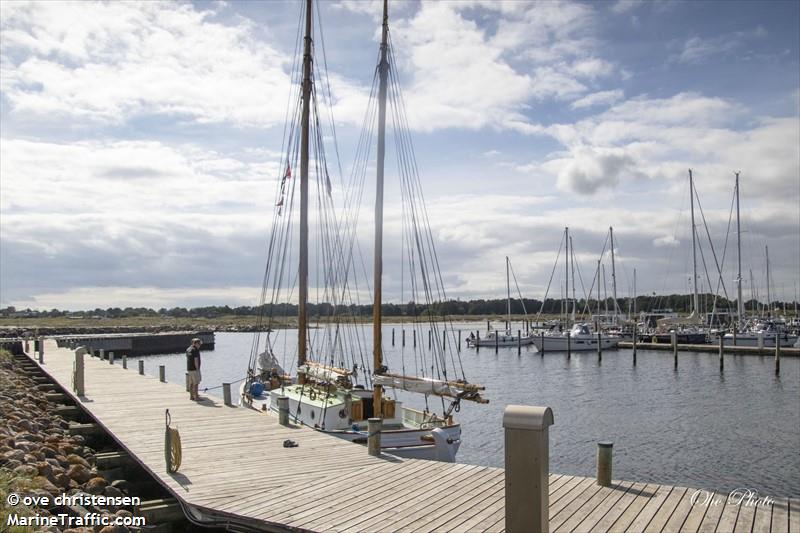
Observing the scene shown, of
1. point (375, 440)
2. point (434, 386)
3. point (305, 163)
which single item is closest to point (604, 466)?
point (375, 440)

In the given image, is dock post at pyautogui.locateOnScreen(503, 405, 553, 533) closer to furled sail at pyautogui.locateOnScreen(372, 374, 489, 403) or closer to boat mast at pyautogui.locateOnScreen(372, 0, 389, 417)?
furled sail at pyautogui.locateOnScreen(372, 374, 489, 403)

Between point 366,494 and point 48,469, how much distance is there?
7559 mm

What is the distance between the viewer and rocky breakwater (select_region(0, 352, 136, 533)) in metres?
11.1

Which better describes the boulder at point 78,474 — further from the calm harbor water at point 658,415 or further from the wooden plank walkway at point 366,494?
the calm harbor water at point 658,415

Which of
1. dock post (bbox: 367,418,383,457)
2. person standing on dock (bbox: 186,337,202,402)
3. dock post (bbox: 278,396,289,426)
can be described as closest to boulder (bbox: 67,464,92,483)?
dock post (bbox: 278,396,289,426)

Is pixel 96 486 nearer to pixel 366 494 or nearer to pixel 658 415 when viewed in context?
pixel 366 494

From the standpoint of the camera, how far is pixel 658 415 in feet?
114

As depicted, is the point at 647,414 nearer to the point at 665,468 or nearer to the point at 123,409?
the point at 665,468

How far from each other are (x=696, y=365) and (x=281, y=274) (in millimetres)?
45069

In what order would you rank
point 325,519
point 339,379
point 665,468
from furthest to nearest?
point 665,468, point 339,379, point 325,519

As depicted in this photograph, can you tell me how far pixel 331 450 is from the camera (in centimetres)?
1394

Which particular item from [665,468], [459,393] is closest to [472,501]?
[459,393]

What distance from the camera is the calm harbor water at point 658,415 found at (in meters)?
23.2

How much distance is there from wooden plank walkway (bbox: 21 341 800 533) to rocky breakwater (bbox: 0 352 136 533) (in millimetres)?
1008
